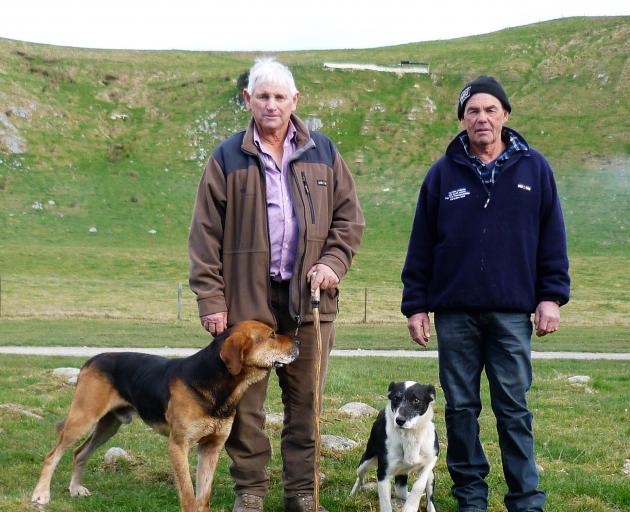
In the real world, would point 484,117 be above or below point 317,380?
above

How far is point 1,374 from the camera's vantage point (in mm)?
12609

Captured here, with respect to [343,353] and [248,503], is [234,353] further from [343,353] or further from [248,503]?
[343,353]

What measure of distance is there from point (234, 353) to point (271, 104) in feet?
5.29

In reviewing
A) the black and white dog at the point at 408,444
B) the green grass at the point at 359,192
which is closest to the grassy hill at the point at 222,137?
the green grass at the point at 359,192

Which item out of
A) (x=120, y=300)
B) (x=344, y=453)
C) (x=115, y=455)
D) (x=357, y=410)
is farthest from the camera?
(x=120, y=300)

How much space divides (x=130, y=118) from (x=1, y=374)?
54.1m

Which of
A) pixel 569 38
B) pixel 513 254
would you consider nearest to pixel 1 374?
pixel 513 254

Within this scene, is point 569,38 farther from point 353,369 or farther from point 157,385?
point 157,385

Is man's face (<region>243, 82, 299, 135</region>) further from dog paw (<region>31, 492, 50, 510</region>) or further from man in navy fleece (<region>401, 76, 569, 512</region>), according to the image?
dog paw (<region>31, 492, 50, 510</region>)

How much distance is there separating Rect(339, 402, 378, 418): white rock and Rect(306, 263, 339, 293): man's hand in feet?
12.3

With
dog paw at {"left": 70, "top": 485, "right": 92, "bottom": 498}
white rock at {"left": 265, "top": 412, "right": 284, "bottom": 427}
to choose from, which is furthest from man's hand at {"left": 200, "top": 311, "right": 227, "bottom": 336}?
white rock at {"left": 265, "top": 412, "right": 284, "bottom": 427}

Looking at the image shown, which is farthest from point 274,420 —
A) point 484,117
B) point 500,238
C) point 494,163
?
point 484,117

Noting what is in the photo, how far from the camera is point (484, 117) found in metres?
5.27

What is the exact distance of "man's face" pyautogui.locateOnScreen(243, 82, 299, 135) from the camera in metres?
5.46
